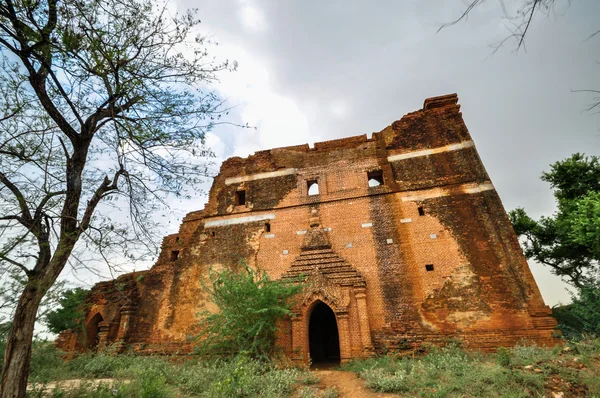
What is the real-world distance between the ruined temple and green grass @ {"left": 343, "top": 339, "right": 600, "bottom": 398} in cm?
170

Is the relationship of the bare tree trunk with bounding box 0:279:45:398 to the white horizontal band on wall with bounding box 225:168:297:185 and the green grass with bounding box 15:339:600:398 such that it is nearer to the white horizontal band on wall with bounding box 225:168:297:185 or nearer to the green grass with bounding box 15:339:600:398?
the green grass with bounding box 15:339:600:398

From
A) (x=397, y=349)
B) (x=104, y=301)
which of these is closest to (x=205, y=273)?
(x=104, y=301)

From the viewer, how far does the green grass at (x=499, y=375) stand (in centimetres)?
622

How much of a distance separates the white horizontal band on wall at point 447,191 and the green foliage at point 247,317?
19.7 feet

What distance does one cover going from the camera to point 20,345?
5207 millimetres

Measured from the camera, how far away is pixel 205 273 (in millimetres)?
13789

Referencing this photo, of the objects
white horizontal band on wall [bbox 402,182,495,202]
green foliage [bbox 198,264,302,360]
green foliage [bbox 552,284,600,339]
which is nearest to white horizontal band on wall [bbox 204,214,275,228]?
green foliage [bbox 198,264,302,360]

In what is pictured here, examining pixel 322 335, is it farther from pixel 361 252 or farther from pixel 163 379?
pixel 163 379

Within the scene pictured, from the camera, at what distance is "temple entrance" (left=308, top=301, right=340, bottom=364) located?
581 inches

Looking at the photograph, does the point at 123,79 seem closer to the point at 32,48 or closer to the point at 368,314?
the point at 32,48

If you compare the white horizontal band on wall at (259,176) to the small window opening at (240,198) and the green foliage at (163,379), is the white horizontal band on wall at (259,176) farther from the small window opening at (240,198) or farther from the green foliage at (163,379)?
the green foliage at (163,379)

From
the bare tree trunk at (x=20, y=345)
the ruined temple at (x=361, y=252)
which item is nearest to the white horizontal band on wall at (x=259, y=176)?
the ruined temple at (x=361, y=252)

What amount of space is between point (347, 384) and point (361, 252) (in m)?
5.27

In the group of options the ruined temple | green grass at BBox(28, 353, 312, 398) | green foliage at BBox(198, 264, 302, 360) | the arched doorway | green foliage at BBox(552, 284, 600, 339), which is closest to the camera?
green grass at BBox(28, 353, 312, 398)
